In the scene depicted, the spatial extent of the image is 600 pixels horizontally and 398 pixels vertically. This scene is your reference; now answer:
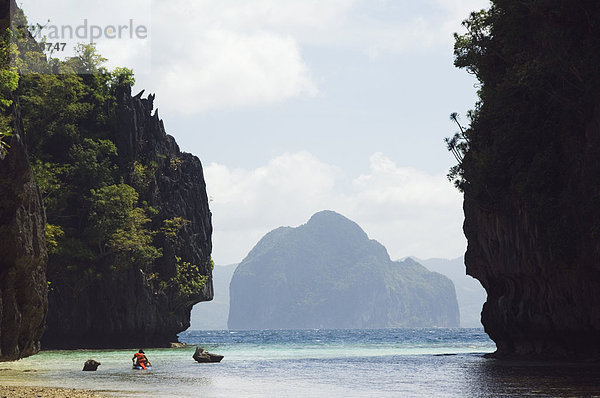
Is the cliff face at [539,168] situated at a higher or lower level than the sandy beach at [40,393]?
higher

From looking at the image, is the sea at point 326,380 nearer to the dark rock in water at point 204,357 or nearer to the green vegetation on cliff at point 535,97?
the dark rock in water at point 204,357

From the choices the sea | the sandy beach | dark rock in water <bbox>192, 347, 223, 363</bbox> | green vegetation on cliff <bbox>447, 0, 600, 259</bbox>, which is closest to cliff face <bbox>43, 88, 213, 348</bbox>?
dark rock in water <bbox>192, 347, 223, 363</bbox>

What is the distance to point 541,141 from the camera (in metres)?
35.2

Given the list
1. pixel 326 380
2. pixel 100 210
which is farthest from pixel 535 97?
pixel 100 210

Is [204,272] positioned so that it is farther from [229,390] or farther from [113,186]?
[229,390]

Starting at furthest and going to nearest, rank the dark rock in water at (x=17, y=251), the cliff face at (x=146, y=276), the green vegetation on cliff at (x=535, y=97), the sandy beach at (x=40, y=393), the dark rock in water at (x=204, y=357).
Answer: the cliff face at (x=146, y=276)
the dark rock in water at (x=204, y=357)
the green vegetation on cliff at (x=535, y=97)
the dark rock in water at (x=17, y=251)
the sandy beach at (x=40, y=393)

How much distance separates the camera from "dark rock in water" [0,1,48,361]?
28.2 meters

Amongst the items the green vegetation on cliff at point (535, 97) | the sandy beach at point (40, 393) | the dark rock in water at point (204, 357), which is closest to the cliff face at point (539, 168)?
the green vegetation on cliff at point (535, 97)

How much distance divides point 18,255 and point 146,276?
138 ft

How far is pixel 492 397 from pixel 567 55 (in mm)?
14806

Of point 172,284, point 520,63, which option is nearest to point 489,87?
A: point 520,63

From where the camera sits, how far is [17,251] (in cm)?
2855

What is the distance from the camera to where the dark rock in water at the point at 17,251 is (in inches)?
1109

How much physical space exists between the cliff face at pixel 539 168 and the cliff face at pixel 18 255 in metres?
21.4
